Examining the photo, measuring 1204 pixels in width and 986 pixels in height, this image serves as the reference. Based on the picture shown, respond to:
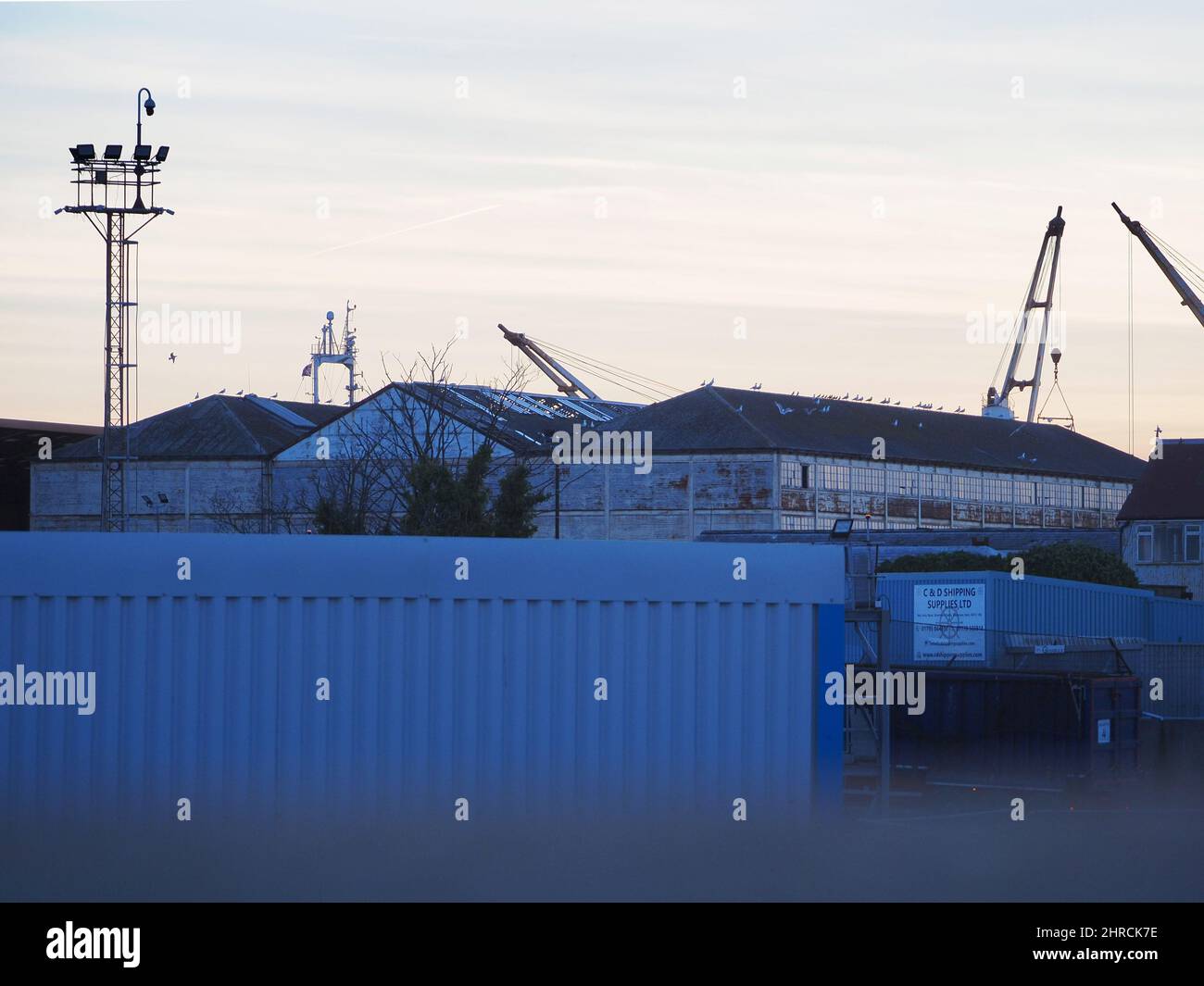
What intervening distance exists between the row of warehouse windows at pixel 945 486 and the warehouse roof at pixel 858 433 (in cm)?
65

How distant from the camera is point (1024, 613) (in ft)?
113

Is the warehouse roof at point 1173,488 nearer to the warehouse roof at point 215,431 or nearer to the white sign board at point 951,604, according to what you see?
the white sign board at point 951,604

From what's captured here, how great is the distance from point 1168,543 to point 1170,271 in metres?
27.5

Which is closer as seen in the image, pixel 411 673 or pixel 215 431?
pixel 411 673

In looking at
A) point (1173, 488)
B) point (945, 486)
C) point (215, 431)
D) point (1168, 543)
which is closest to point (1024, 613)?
point (1168, 543)

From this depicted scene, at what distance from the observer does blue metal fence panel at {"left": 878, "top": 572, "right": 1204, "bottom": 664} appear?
29672 millimetres

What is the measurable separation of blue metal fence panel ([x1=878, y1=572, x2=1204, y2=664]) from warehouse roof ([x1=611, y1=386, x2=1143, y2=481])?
1149 inches

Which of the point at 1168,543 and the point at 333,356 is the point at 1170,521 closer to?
the point at 1168,543

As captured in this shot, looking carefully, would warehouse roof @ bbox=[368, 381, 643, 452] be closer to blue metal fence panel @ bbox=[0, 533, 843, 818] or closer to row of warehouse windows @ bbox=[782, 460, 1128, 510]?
row of warehouse windows @ bbox=[782, 460, 1128, 510]
